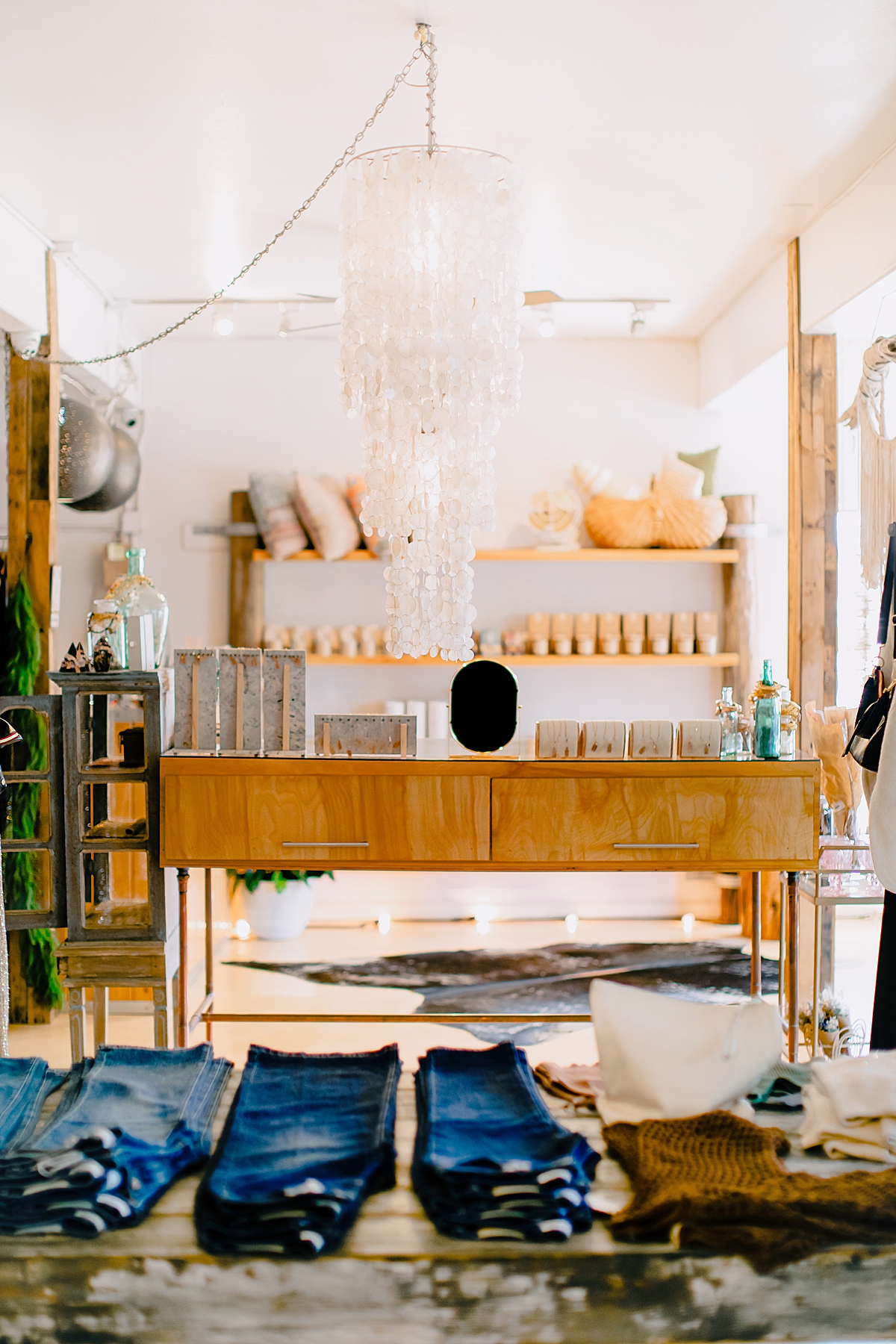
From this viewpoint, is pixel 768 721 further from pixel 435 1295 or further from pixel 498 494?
pixel 498 494

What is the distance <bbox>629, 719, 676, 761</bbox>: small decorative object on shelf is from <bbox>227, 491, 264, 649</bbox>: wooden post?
283cm

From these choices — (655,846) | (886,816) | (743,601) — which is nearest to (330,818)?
(655,846)

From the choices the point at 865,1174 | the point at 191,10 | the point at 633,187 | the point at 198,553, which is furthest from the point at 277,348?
the point at 865,1174

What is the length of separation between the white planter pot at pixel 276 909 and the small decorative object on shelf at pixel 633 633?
1927mm

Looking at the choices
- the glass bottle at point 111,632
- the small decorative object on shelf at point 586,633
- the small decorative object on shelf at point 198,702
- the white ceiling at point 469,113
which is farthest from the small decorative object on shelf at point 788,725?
the small decorative object on shelf at point 586,633

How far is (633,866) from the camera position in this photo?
2.70 meters

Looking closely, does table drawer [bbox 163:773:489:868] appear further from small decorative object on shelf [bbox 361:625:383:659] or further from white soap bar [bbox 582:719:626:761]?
small decorative object on shelf [bbox 361:625:383:659]

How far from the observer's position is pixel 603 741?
2729mm

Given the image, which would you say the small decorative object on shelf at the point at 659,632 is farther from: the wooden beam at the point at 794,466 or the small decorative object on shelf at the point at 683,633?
the wooden beam at the point at 794,466

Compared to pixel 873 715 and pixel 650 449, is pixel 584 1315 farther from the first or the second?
pixel 650 449

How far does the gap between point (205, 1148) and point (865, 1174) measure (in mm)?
960

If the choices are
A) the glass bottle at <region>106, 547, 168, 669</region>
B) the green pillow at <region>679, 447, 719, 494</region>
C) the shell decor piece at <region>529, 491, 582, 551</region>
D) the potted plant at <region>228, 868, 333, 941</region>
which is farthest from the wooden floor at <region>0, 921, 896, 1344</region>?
the green pillow at <region>679, 447, 719, 494</region>

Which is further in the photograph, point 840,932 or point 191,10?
point 840,932

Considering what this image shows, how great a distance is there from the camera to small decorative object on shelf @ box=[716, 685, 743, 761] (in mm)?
2779
